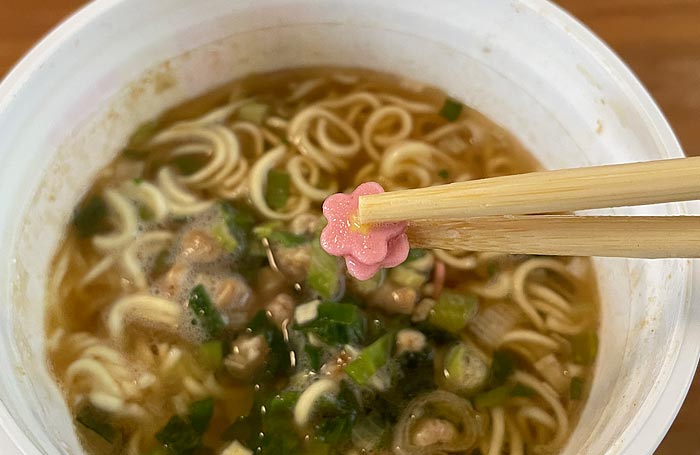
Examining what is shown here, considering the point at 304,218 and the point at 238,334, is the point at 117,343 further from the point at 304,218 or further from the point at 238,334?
the point at 304,218

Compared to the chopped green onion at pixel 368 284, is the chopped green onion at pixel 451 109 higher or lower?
higher

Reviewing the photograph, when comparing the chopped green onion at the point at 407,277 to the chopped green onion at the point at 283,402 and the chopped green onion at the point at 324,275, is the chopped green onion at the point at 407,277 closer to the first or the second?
the chopped green onion at the point at 324,275

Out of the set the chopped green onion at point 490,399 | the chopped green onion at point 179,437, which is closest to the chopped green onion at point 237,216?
the chopped green onion at point 179,437

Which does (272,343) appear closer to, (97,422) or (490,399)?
(97,422)

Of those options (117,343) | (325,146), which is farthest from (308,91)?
(117,343)

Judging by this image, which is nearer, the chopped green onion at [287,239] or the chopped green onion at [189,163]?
the chopped green onion at [287,239]

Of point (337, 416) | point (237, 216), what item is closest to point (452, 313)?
point (337, 416)

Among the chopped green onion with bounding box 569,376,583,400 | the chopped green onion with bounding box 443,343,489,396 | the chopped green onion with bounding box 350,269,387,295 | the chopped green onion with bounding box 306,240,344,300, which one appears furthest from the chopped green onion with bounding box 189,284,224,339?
the chopped green onion with bounding box 569,376,583,400
